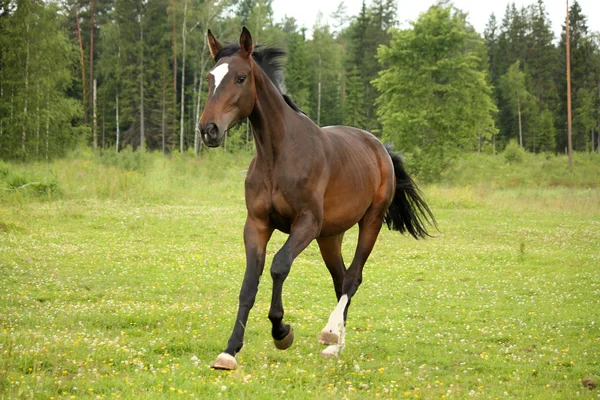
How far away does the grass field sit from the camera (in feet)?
19.0

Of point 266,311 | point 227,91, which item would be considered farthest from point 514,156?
point 227,91

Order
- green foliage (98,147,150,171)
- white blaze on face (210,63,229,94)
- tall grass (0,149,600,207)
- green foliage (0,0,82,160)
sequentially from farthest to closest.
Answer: green foliage (0,0,82,160) < green foliage (98,147,150,171) < tall grass (0,149,600,207) < white blaze on face (210,63,229,94)

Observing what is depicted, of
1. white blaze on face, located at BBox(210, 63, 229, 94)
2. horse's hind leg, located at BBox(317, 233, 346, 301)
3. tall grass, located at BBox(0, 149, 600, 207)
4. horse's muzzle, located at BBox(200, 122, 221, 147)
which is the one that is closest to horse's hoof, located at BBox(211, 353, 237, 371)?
horse's muzzle, located at BBox(200, 122, 221, 147)

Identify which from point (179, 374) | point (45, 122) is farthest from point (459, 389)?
point (45, 122)

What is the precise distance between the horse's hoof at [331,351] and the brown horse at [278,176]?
1 cm

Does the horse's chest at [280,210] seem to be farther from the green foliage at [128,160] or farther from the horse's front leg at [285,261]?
the green foliage at [128,160]

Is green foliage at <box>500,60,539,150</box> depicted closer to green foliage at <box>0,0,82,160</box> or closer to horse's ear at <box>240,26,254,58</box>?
green foliage at <box>0,0,82,160</box>

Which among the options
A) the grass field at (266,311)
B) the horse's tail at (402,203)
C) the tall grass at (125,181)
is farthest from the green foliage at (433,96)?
the horse's tail at (402,203)

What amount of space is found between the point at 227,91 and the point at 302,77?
6310 centimetres

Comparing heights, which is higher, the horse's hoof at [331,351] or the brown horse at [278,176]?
the brown horse at [278,176]

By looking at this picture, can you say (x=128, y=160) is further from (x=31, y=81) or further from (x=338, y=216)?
(x=338, y=216)

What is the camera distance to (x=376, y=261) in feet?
49.4

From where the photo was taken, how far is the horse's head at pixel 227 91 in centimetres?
533

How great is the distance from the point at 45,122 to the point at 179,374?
116 ft
